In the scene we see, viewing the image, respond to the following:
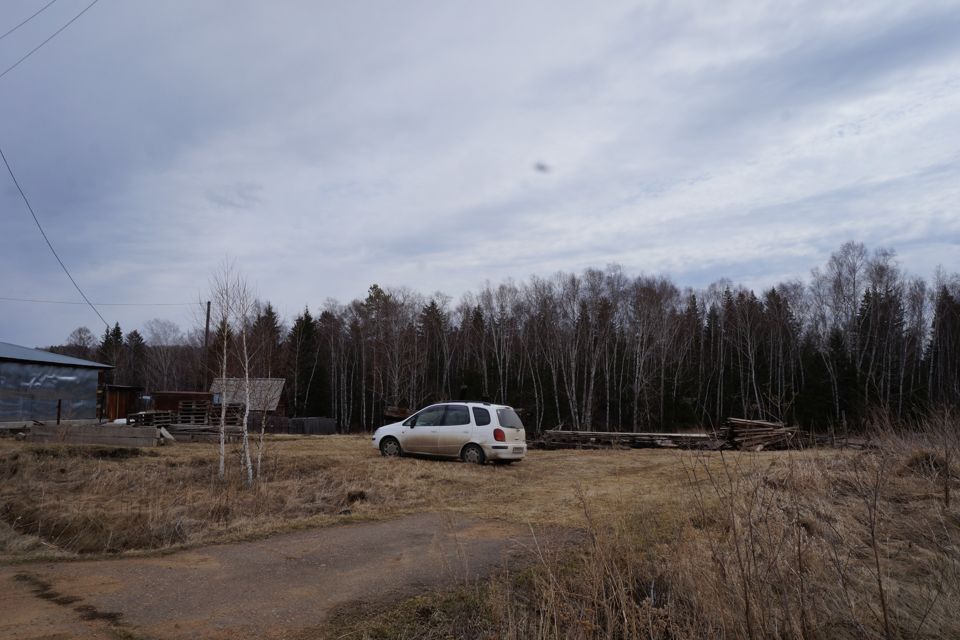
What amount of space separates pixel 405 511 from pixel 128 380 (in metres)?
79.6

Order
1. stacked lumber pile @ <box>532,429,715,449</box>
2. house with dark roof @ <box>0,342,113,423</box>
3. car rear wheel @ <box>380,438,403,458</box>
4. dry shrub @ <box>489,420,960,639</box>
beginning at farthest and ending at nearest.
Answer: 1. house with dark roof @ <box>0,342,113,423</box>
2. stacked lumber pile @ <box>532,429,715,449</box>
3. car rear wheel @ <box>380,438,403,458</box>
4. dry shrub @ <box>489,420,960,639</box>

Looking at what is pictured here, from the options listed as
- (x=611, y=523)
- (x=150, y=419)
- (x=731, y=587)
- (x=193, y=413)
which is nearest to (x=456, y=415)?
(x=611, y=523)

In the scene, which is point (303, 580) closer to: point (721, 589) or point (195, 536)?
point (195, 536)

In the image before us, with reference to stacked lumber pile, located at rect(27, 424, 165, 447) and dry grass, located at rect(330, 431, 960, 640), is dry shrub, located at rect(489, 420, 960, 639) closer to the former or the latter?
dry grass, located at rect(330, 431, 960, 640)

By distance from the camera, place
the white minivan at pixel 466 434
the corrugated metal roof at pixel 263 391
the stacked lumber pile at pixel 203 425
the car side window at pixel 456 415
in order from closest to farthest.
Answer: the corrugated metal roof at pixel 263 391
the white minivan at pixel 466 434
the car side window at pixel 456 415
the stacked lumber pile at pixel 203 425

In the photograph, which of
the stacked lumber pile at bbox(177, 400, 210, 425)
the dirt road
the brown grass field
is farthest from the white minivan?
the stacked lumber pile at bbox(177, 400, 210, 425)

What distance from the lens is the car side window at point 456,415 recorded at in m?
15.6

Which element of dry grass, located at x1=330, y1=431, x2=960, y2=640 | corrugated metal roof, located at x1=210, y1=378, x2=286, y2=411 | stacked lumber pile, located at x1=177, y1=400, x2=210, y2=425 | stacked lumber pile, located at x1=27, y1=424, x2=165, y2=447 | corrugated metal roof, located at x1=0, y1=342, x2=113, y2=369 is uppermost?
corrugated metal roof, located at x1=0, y1=342, x2=113, y2=369

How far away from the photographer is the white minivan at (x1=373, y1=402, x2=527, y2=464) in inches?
597

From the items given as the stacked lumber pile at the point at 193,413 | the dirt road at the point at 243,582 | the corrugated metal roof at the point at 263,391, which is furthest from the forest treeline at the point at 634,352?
the dirt road at the point at 243,582

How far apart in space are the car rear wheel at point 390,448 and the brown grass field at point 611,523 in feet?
2.55

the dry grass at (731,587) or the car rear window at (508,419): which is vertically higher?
the car rear window at (508,419)

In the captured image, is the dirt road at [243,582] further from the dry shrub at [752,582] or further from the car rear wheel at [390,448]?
the car rear wheel at [390,448]

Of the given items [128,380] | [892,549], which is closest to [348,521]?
[892,549]
